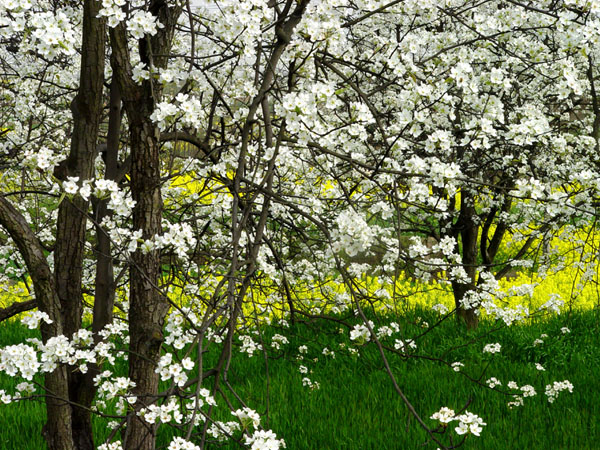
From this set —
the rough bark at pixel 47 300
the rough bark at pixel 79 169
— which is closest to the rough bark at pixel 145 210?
the rough bark at pixel 79 169

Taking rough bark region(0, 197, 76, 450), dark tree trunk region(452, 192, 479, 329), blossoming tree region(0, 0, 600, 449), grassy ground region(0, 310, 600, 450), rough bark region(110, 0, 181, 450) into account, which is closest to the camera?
blossoming tree region(0, 0, 600, 449)

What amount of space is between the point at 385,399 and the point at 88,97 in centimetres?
332

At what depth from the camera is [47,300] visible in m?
2.98

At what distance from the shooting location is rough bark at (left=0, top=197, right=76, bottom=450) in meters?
2.88

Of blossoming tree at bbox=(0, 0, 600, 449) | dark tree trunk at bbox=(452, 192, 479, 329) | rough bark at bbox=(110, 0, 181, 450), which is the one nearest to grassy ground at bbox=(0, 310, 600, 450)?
dark tree trunk at bbox=(452, 192, 479, 329)

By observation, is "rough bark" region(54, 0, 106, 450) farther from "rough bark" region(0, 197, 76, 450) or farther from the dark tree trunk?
the dark tree trunk

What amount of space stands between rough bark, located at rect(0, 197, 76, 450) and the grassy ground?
3.33 feet

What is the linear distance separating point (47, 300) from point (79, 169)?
26.9 inches

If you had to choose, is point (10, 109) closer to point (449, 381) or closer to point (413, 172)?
point (413, 172)

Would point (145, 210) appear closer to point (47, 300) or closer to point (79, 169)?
point (79, 169)

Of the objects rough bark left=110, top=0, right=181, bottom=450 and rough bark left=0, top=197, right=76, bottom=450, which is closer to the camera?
rough bark left=0, top=197, right=76, bottom=450

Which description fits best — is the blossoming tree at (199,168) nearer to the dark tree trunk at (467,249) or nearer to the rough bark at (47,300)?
the rough bark at (47,300)

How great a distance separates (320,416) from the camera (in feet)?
15.6

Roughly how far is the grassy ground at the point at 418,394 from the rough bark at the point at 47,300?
1.01 meters
